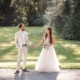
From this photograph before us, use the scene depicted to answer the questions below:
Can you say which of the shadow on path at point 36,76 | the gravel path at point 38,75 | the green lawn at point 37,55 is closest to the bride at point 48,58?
the gravel path at point 38,75

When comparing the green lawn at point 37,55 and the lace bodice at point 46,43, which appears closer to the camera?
the lace bodice at point 46,43

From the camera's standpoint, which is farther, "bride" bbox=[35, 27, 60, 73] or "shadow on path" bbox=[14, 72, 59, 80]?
"bride" bbox=[35, 27, 60, 73]

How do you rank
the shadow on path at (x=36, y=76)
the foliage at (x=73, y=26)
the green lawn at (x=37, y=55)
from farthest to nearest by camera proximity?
the foliage at (x=73, y=26) < the green lawn at (x=37, y=55) < the shadow on path at (x=36, y=76)

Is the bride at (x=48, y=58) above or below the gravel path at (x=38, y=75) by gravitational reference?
above

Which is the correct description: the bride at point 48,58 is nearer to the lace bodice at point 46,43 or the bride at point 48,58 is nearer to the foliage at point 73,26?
the lace bodice at point 46,43

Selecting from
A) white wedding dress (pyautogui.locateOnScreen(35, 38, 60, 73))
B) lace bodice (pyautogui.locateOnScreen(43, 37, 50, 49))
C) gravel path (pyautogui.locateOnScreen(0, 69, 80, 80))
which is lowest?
gravel path (pyautogui.locateOnScreen(0, 69, 80, 80))

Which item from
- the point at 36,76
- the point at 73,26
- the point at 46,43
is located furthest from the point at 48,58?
the point at 73,26

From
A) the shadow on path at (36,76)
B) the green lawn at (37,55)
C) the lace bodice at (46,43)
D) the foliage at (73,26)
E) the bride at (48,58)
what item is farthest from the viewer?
the foliage at (73,26)

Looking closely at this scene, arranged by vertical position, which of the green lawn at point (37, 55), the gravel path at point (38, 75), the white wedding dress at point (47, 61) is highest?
the white wedding dress at point (47, 61)

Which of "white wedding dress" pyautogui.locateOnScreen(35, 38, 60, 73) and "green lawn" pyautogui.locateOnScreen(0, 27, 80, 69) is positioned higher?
"white wedding dress" pyautogui.locateOnScreen(35, 38, 60, 73)

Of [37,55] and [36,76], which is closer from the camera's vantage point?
[36,76]

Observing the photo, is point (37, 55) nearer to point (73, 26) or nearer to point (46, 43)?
point (46, 43)

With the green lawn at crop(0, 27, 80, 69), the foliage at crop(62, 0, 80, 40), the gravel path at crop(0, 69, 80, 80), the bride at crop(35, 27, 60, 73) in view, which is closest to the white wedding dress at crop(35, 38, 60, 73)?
the bride at crop(35, 27, 60, 73)

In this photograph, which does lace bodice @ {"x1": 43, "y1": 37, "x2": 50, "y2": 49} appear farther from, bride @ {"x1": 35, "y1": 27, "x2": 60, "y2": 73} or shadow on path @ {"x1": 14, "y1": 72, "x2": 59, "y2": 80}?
shadow on path @ {"x1": 14, "y1": 72, "x2": 59, "y2": 80}
